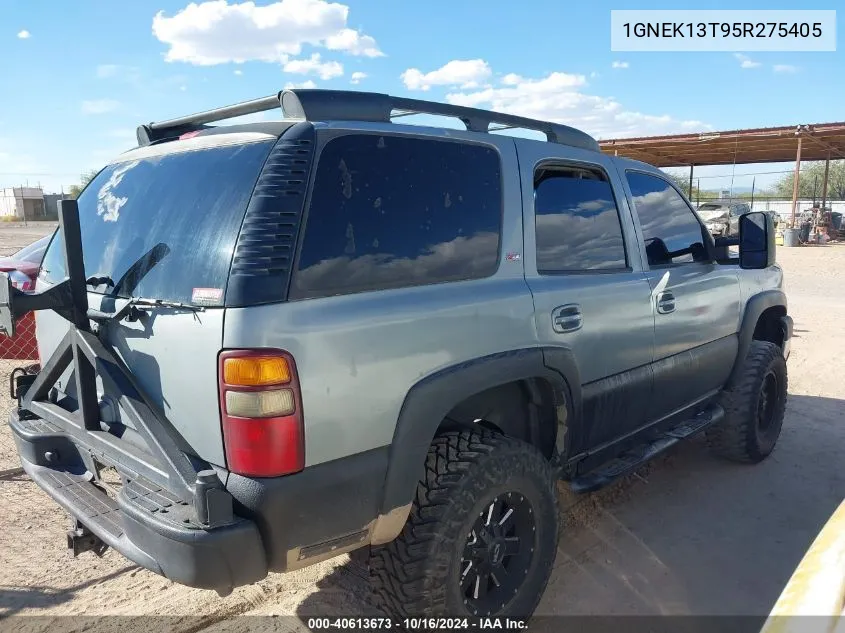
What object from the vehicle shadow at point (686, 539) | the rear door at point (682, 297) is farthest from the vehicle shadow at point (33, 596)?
the rear door at point (682, 297)

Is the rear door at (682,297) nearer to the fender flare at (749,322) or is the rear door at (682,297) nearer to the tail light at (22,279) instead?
the fender flare at (749,322)

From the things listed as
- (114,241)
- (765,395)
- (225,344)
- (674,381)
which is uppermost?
(114,241)

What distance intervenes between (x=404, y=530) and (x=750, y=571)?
1.96 m

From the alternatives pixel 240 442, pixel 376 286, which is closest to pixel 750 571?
pixel 376 286

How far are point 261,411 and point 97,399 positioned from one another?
0.95 meters

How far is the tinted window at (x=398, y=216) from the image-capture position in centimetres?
207

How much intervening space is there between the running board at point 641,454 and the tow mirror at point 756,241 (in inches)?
37.7

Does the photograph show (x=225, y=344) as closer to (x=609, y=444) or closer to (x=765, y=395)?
(x=609, y=444)

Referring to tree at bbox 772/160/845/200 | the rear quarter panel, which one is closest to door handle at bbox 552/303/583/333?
the rear quarter panel

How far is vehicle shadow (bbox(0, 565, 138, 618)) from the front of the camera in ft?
9.27

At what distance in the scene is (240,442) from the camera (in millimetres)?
1937

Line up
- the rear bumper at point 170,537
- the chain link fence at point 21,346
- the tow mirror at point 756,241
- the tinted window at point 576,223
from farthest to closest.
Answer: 1. the chain link fence at point 21,346
2. the tow mirror at point 756,241
3. the tinted window at point 576,223
4. the rear bumper at point 170,537

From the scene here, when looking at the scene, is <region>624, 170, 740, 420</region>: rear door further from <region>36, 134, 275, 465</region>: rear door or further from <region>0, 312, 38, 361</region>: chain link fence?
<region>0, 312, 38, 361</region>: chain link fence

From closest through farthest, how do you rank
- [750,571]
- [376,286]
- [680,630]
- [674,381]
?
[376,286] → [680,630] → [750,571] → [674,381]
